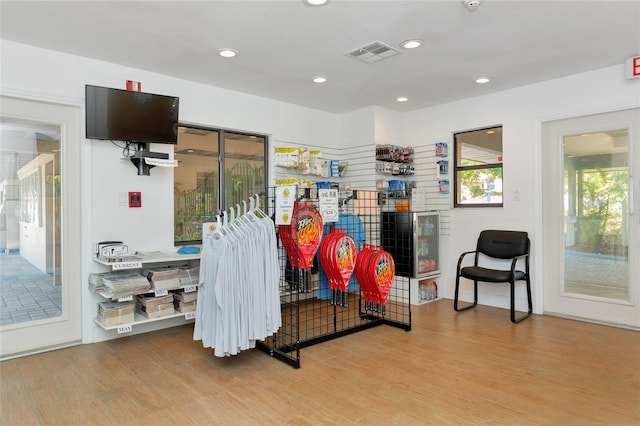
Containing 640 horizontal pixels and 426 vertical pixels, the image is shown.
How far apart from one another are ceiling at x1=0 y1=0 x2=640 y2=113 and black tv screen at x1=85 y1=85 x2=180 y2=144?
34cm

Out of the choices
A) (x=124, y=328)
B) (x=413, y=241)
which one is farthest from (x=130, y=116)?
(x=413, y=241)

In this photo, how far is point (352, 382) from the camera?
3.05m

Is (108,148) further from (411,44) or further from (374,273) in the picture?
(411,44)

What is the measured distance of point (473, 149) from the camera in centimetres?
568

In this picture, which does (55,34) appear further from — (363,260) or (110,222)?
(363,260)

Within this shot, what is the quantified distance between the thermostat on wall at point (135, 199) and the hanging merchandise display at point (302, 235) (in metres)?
1.66

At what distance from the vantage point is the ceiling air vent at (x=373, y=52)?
372 cm

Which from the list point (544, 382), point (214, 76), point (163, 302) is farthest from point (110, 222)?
point (544, 382)

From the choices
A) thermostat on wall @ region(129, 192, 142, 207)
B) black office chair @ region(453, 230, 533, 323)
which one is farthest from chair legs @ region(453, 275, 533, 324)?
thermostat on wall @ region(129, 192, 142, 207)

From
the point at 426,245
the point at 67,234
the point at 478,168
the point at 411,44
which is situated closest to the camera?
the point at 411,44

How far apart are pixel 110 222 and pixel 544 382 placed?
4091 millimetres

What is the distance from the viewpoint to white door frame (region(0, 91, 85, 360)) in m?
3.75

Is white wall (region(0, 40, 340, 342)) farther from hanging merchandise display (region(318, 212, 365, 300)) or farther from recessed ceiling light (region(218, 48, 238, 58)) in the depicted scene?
hanging merchandise display (region(318, 212, 365, 300))

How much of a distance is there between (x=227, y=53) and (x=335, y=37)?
106cm
